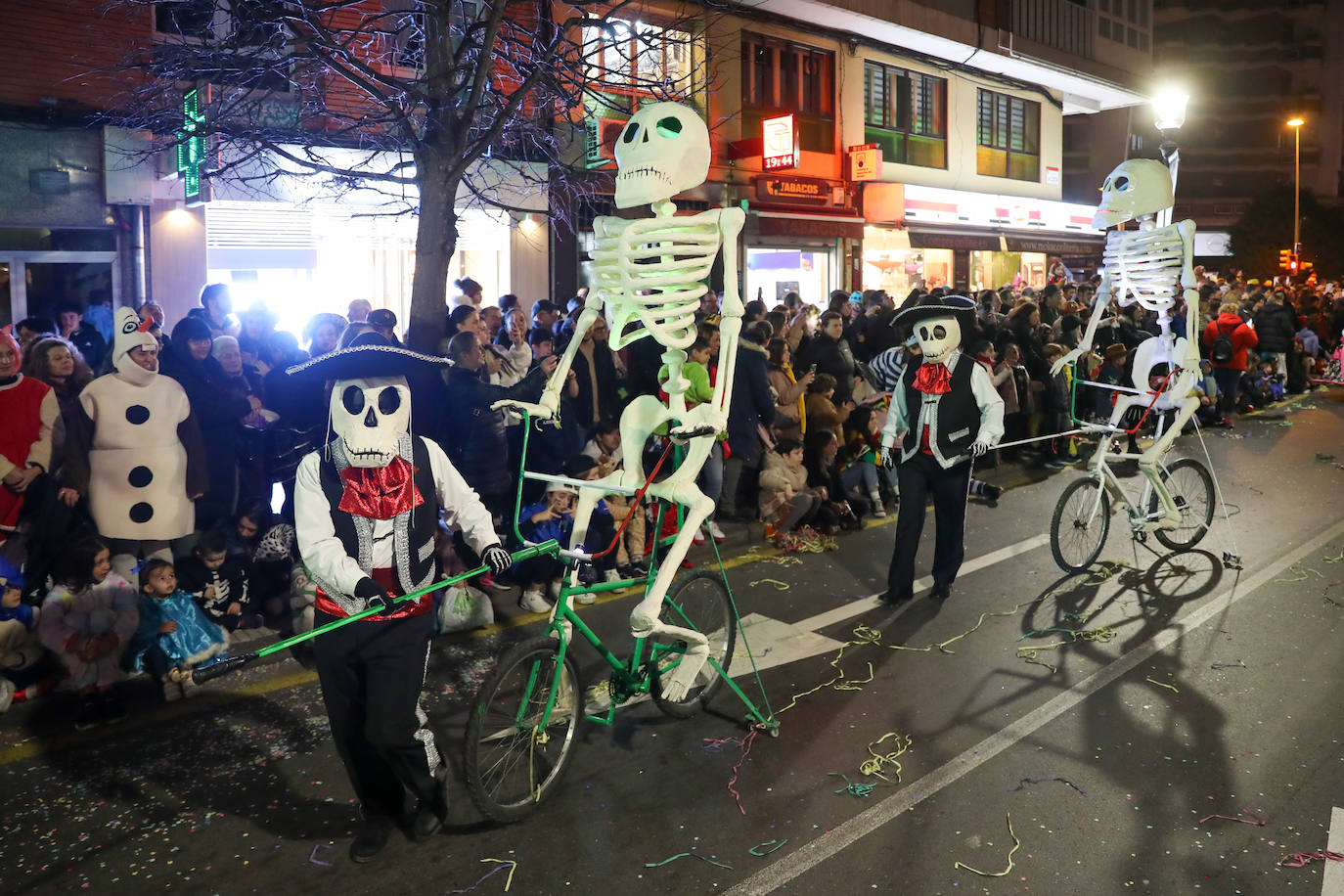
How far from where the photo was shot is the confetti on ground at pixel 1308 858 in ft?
14.4

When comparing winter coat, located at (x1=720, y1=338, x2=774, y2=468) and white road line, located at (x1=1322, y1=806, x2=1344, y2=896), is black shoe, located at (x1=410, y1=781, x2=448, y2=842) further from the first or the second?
winter coat, located at (x1=720, y1=338, x2=774, y2=468)

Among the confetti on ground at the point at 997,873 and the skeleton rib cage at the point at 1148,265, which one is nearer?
the confetti on ground at the point at 997,873

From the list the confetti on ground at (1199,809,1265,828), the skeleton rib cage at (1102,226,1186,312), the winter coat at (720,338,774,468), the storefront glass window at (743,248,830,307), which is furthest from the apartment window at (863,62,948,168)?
the confetti on ground at (1199,809,1265,828)

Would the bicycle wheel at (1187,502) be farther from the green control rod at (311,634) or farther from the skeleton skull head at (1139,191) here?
the green control rod at (311,634)

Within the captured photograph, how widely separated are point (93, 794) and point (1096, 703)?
203 inches

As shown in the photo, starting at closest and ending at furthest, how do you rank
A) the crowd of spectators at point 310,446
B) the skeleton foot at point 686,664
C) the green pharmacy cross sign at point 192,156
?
the skeleton foot at point 686,664 < the crowd of spectators at point 310,446 < the green pharmacy cross sign at point 192,156

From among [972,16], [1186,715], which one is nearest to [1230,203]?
[972,16]

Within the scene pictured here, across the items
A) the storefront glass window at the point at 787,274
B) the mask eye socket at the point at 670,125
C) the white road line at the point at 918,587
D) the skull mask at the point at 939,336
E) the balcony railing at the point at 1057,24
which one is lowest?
the white road line at the point at 918,587

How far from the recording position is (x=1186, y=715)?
19.3 ft

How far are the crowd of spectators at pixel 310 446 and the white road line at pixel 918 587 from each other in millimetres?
1235

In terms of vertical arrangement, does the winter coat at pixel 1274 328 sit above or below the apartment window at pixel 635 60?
below

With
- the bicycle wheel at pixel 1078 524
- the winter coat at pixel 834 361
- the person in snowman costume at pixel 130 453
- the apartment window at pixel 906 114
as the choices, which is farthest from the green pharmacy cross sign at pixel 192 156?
the apartment window at pixel 906 114

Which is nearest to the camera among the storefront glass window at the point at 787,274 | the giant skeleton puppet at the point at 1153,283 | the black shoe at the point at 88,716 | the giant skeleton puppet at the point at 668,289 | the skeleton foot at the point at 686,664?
the giant skeleton puppet at the point at 668,289

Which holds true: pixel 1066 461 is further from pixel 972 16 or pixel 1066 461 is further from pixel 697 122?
pixel 972 16
